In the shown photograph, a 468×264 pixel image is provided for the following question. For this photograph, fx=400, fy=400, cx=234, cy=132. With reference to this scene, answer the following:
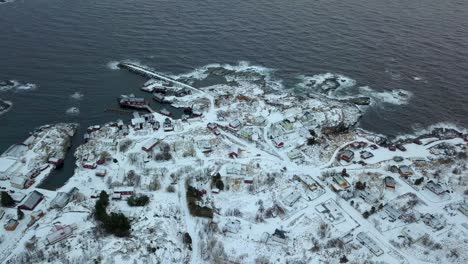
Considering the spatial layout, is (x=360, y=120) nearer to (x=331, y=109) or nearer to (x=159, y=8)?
(x=331, y=109)

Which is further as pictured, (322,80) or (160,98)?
(322,80)

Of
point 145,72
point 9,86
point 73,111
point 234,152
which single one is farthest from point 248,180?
point 9,86

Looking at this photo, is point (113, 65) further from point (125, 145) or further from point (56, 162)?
point (56, 162)

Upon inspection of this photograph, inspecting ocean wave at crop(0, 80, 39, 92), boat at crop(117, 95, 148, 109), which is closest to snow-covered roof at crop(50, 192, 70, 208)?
boat at crop(117, 95, 148, 109)

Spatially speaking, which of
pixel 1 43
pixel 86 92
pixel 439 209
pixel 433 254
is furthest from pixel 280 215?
pixel 1 43

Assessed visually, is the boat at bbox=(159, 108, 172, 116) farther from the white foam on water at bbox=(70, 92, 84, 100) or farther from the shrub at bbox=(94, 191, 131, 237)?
the shrub at bbox=(94, 191, 131, 237)
